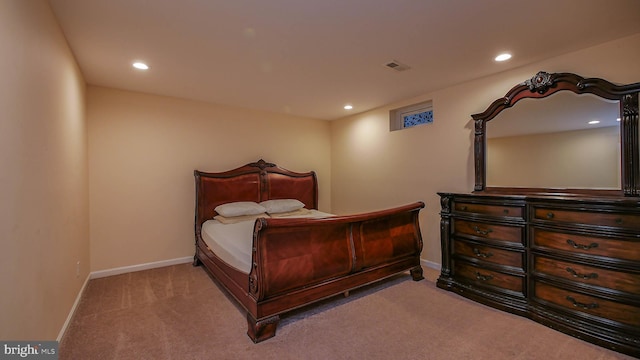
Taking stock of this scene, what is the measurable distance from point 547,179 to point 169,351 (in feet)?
11.7

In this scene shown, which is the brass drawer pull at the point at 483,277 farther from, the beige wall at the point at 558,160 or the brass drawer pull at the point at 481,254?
the beige wall at the point at 558,160

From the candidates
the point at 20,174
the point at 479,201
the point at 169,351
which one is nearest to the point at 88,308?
the point at 169,351

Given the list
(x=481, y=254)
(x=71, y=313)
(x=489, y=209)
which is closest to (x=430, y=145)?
(x=489, y=209)

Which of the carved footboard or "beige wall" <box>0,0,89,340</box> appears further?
the carved footboard

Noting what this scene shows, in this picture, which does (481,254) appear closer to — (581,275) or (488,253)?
(488,253)

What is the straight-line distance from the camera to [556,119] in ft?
8.39

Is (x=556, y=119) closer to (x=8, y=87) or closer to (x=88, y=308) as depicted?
(x=8, y=87)

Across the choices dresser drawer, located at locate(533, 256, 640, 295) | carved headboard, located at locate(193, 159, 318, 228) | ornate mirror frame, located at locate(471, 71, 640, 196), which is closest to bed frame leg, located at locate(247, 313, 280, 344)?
carved headboard, located at locate(193, 159, 318, 228)

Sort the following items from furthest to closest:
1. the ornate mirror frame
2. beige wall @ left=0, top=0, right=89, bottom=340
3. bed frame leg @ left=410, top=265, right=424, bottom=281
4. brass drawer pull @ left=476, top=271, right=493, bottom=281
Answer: bed frame leg @ left=410, top=265, right=424, bottom=281 < brass drawer pull @ left=476, top=271, right=493, bottom=281 < the ornate mirror frame < beige wall @ left=0, top=0, right=89, bottom=340

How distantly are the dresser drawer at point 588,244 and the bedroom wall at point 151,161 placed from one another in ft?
12.5

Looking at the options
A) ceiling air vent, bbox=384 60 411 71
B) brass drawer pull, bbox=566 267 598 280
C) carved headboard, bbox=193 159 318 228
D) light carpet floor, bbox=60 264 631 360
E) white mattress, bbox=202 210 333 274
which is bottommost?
light carpet floor, bbox=60 264 631 360

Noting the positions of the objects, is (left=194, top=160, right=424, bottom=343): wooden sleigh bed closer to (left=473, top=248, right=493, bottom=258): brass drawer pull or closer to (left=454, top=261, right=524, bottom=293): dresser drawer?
(left=454, top=261, right=524, bottom=293): dresser drawer

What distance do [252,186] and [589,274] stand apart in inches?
153

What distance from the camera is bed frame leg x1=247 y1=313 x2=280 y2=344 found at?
2.00 m
